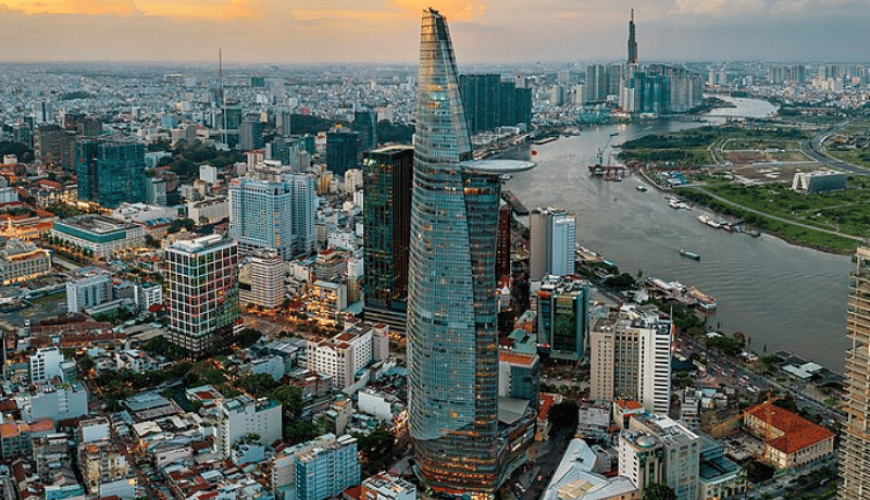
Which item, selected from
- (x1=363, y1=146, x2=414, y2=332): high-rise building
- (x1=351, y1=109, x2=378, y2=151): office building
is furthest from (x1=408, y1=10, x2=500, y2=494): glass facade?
(x1=351, y1=109, x2=378, y2=151): office building

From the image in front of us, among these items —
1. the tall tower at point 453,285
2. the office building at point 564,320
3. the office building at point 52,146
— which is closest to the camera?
the tall tower at point 453,285

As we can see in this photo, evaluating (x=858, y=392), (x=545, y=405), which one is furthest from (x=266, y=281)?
(x=858, y=392)

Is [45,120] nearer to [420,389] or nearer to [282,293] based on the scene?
[282,293]

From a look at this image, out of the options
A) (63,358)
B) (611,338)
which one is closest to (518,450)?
(611,338)

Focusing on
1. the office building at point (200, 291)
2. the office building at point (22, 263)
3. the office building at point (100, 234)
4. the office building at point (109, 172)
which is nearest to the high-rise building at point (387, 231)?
the office building at point (200, 291)

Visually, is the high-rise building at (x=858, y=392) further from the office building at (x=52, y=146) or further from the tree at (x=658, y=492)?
the office building at (x=52, y=146)

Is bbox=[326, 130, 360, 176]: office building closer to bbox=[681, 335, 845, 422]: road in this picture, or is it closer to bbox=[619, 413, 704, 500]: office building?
bbox=[681, 335, 845, 422]: road
